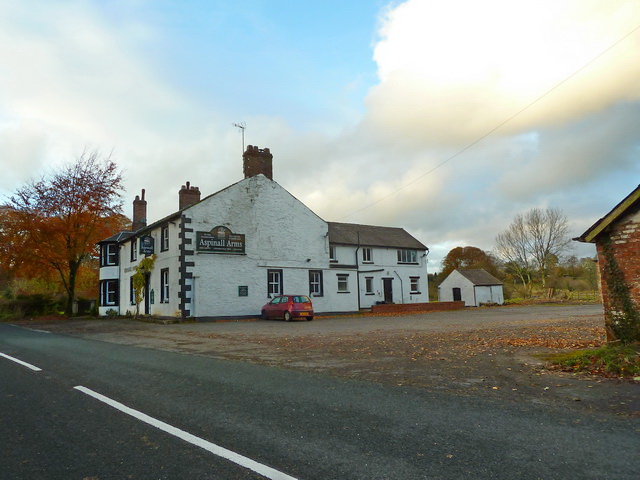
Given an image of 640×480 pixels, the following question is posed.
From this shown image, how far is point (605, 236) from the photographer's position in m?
10.1

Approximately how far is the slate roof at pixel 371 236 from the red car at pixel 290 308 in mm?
11813

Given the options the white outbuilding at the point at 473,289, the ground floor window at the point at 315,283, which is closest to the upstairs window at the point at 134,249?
the ground floor window at the point at 315,283

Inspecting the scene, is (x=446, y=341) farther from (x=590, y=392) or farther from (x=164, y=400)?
(x=164, y=400)

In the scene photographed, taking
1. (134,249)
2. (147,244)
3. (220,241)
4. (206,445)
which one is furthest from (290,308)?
(206,445)

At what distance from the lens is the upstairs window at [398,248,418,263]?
43000mm

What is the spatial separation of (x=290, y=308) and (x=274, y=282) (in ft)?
16.3

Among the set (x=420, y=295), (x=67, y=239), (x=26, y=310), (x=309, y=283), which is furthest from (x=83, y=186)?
(x=420, y=295)

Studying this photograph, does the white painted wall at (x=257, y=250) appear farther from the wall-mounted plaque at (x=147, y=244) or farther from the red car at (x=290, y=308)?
the wall-mounted plaque at (x=147, y=244)

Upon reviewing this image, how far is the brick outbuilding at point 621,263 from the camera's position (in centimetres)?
959

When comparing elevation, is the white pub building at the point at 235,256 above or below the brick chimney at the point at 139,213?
below

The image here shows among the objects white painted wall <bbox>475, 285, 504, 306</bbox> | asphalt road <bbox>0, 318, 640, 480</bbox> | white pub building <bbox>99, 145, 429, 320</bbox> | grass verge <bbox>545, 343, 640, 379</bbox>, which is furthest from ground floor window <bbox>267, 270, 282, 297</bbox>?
white painted wall <bbox>475, 285, 504, 306</bbox>

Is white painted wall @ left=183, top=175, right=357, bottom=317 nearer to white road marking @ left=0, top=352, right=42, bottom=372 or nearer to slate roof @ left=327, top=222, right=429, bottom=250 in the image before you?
slate roof @ left=327, top=222, right=429, bottom=250

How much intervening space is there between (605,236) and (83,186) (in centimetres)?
3540

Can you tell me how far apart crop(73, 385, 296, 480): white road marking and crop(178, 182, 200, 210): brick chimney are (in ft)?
90.2
